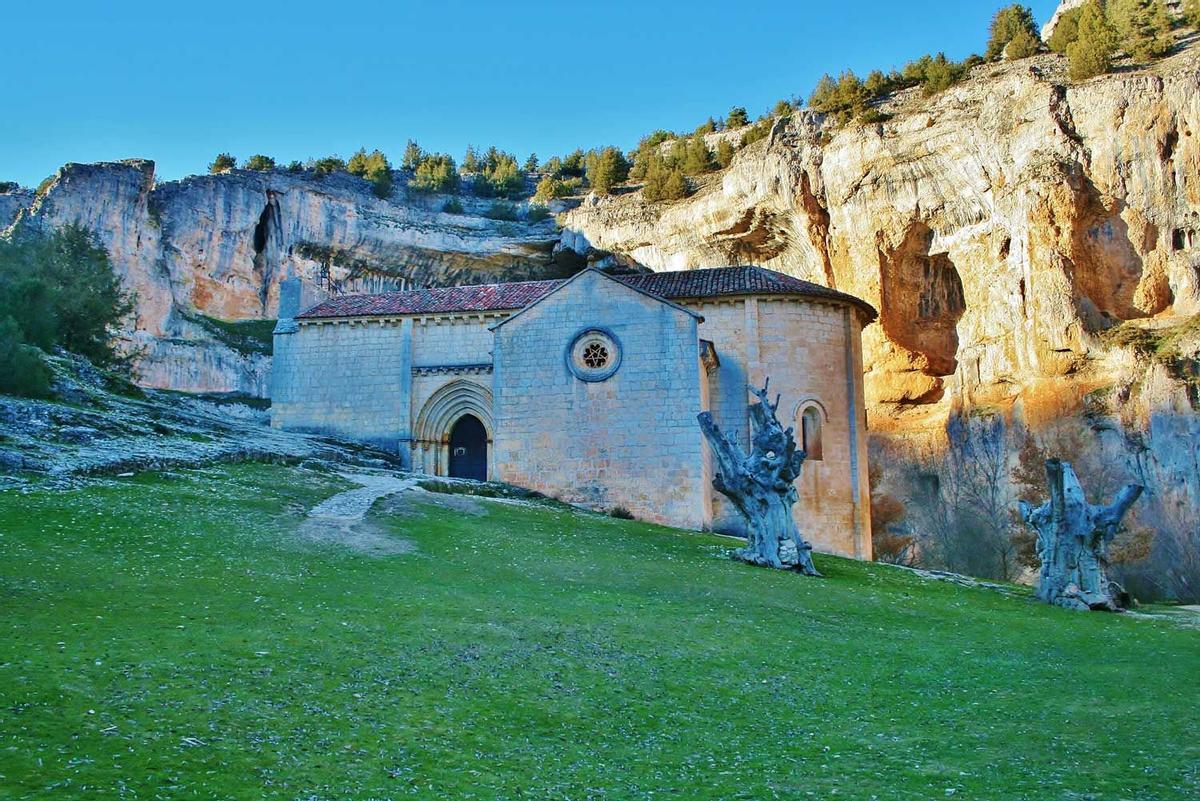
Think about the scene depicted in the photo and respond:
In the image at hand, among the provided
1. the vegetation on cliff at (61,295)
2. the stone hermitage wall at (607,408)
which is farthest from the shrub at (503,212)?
the stone hermitage wall at (607,408)

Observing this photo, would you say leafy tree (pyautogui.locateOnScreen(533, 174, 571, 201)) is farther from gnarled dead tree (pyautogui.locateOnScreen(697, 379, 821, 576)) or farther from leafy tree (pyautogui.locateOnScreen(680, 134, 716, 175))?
gnarled dead tree (pyautogui.locateOnScreen(697, 379, 821, 576))

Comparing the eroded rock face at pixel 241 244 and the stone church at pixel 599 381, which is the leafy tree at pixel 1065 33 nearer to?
the stone church at pixel 599 381

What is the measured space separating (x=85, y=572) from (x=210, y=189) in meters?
57.5

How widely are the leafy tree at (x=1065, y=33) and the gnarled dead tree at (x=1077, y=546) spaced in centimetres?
3730

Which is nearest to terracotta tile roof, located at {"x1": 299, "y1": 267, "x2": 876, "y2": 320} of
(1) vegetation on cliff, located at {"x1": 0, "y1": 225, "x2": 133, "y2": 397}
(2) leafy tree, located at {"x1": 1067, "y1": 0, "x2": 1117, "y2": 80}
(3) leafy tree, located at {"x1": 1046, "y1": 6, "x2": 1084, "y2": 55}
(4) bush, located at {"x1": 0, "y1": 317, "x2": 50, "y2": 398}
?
(1) vegetation on cliff, located at {"x1": 0, "y1": 225, "x2": 133, "y2": 397}

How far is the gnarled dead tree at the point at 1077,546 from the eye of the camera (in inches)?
938

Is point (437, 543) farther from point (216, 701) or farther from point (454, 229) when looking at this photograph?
point (454, 229)

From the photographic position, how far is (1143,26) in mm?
51438

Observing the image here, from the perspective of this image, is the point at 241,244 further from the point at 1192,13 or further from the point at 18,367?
the point at 1192,13

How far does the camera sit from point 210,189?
67.5 metres

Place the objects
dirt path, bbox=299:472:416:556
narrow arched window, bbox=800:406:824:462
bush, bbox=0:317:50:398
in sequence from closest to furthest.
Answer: dirt path, bbox=299:472:416:556 < bush, bbox=0:317:50:398 < narrow arched window, bbox=800:406:824:462

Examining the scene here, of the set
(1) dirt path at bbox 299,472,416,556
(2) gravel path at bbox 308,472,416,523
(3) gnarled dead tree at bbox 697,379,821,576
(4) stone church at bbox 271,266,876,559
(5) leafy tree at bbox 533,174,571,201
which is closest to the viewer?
(1) dirt path at bbox 299,472,416,556

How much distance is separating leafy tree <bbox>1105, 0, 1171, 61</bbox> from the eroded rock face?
3459cm

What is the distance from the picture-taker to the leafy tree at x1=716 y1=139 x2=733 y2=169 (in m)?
69.5
